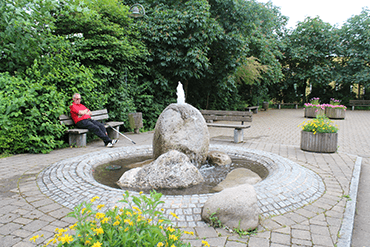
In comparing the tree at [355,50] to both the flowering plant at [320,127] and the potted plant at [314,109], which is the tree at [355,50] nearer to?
the potted plant at [314,109]

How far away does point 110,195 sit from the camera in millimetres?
3213

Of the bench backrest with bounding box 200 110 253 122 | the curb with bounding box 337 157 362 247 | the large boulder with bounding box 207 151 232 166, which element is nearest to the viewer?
the curb with bounding box 337 157 362 247

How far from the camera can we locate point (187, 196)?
325 centimetres

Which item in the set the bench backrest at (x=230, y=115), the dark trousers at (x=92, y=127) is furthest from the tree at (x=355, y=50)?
the dark trousers at (x=92, y=127)

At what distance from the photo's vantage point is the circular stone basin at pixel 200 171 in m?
3.90

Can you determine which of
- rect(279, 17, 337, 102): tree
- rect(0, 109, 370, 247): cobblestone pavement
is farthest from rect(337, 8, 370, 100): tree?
rect(0, 109, 370, 247): cobblestone pavement

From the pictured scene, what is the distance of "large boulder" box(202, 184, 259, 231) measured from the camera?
266 cm

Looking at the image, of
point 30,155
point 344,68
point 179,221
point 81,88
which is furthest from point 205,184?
point 344,68

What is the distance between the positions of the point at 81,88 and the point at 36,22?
2.08 meters

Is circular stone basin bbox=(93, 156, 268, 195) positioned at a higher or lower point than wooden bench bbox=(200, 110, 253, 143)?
lower

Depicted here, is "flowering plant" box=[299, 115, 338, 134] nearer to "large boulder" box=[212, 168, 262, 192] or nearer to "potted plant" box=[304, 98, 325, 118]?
"large boulder" box=[212, 168, 262, 192]

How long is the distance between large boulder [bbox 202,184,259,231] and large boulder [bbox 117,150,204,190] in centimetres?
120

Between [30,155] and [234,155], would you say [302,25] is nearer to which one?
[234,155]

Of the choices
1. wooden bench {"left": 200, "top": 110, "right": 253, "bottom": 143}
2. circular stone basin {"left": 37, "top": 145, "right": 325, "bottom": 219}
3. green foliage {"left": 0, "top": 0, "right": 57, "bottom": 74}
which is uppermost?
green foliage {"left": 0, "top": 0, "right": 57, "bottom": 74}
